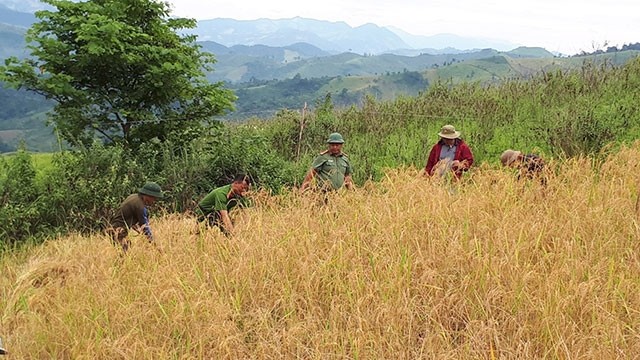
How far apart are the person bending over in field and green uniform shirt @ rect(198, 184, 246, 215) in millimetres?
3461

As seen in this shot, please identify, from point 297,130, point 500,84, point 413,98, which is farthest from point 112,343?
point 500,84

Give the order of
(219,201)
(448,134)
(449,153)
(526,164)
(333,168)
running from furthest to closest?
(333,168)
(449,153)
(448,134)
(219,201)
(526,164)

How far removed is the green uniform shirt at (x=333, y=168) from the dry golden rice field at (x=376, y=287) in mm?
Answer: 1607

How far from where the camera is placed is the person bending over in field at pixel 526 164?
548 centimetres

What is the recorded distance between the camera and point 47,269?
17.3 ft

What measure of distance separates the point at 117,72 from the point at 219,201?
5.51 meters

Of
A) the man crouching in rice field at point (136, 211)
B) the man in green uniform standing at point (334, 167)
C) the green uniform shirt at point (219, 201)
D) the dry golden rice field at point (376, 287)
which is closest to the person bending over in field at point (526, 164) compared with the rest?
the dry golden rice field at point (376, 287)

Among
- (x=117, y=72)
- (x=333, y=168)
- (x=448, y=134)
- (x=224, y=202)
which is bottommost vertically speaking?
(x=224, y=202)

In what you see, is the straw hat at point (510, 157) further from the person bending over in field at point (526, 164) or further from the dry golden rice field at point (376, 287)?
the dry golden rice field at point (376, 287)

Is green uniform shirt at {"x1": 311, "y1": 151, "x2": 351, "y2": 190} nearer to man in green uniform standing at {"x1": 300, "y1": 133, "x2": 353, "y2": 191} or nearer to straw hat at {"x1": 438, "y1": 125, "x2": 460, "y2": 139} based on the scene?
man in green uniform standing at {"x1": 300, "y1": 133, "x2": 353, "y2": 191}

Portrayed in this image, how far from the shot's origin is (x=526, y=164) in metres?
5.79

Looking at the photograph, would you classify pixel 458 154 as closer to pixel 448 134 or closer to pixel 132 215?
pixel 448 134

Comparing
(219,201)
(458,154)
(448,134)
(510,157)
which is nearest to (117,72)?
(219,201)

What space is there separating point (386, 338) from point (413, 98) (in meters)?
12.2
